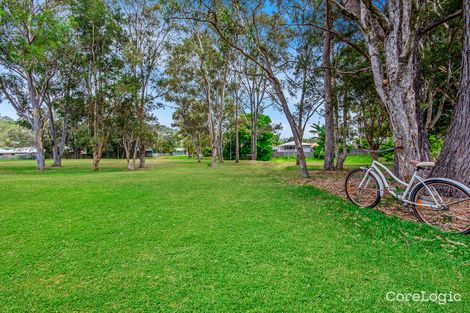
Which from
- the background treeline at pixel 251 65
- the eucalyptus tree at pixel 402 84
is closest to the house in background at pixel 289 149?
the background treeline at pixel 251 65

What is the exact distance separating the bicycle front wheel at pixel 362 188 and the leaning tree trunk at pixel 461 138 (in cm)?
116

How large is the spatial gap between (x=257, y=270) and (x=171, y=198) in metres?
3.92

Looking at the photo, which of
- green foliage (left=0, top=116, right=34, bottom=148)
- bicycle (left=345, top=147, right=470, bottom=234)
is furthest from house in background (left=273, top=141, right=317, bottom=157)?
green foliage (left=0, top=116, right=34, bottom=148)

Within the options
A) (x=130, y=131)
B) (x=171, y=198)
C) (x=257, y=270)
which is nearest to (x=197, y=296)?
(x=257, y=270)

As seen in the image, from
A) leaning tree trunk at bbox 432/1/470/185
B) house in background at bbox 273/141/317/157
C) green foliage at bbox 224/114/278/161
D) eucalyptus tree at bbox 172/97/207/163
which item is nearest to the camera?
leaning tree trunk at bbox 432/1/470/185

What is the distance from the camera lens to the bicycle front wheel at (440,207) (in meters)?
3.46

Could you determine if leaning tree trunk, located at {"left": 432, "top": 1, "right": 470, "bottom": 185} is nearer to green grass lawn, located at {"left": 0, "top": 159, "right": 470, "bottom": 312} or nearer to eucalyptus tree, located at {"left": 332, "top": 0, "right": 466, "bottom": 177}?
eucalyptus tree, located at {"left": 332, "top": 0, "right": 466, "bottom": 177}

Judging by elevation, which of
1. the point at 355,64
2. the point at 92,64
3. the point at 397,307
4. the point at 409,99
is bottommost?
the point at 397,307

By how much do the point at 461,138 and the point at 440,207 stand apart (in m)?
1.70

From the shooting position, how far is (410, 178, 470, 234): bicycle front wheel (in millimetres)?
3461

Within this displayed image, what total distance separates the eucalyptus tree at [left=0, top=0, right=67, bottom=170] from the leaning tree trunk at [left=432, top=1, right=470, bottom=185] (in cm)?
1680

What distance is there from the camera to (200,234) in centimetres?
343

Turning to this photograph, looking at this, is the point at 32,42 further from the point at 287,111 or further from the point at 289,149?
the point at 289,149

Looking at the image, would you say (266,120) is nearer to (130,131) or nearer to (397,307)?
(130,131)
